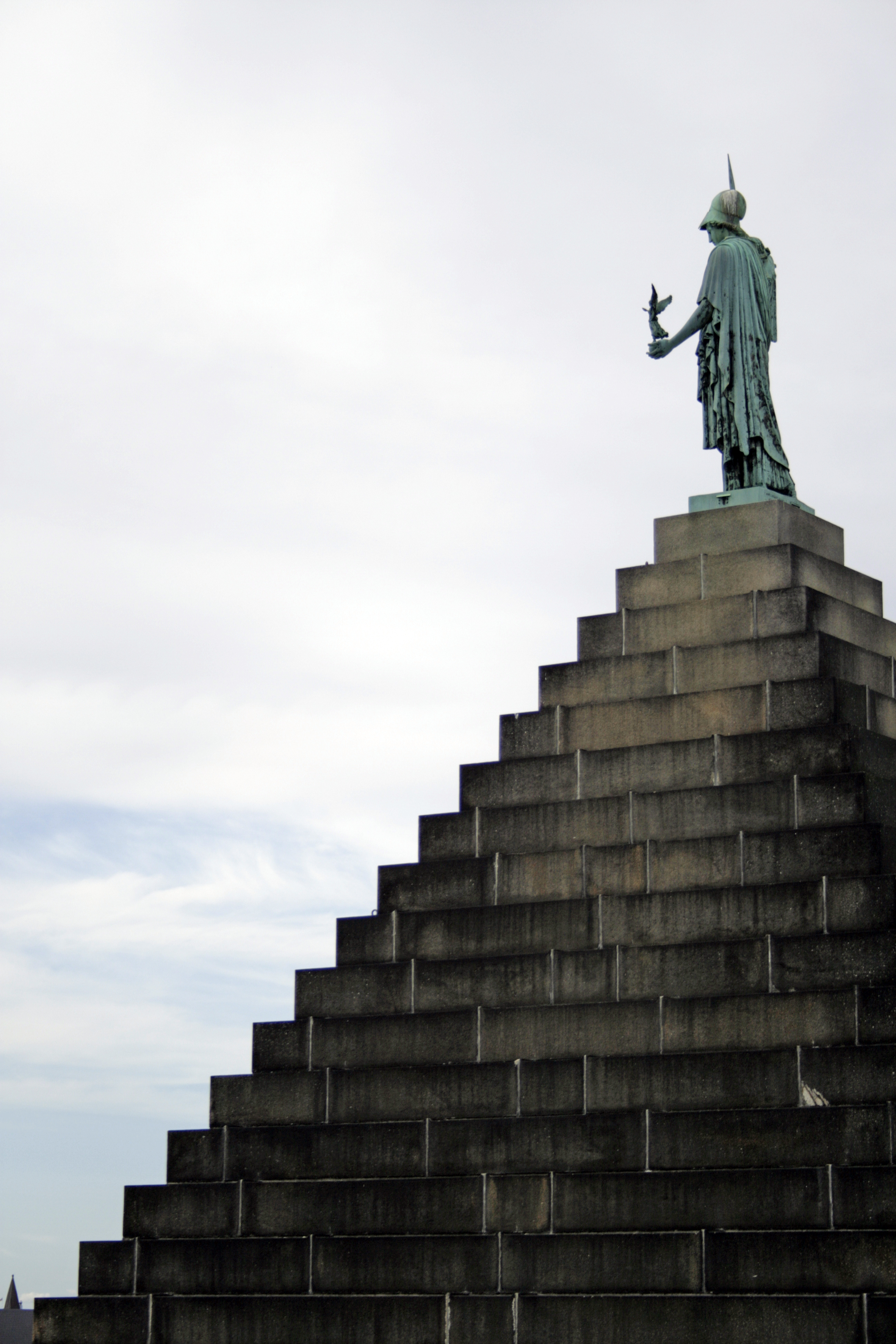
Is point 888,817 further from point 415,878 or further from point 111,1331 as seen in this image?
point 111,1331

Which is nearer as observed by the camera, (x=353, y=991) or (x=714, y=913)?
(x=714, y=913)

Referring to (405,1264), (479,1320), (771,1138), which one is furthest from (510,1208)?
(771,1138)

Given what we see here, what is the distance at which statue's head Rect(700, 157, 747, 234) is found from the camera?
34562 mm

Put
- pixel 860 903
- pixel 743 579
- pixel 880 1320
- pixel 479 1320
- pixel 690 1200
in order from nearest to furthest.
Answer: pixel 880 1320 → pixel 690 1200 → pixel 479 1320 → pixel 860 903 → pixel 743 579

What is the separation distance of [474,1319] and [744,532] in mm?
11626

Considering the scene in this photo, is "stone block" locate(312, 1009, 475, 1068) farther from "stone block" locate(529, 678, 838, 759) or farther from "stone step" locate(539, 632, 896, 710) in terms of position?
"stone step" locate(539, 632, 896, 710)

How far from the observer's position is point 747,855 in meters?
29.4

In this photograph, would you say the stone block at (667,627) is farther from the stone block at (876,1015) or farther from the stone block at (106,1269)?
the stone block at (106,1269)

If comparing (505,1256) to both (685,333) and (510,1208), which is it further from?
(685,333)

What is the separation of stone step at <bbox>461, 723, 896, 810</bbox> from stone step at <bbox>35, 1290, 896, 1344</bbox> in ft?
22.9

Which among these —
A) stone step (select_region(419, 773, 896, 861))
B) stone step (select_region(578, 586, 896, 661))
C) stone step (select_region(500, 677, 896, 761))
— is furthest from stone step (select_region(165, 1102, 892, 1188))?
stone step (select_region(578, 586, 896, 661))

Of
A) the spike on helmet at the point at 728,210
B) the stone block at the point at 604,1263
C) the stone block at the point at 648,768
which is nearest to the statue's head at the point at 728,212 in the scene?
the spike on helmet at the point at 728,210

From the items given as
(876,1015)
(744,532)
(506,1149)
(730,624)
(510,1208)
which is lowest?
(510,1208)

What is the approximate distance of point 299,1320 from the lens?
2889 cm
